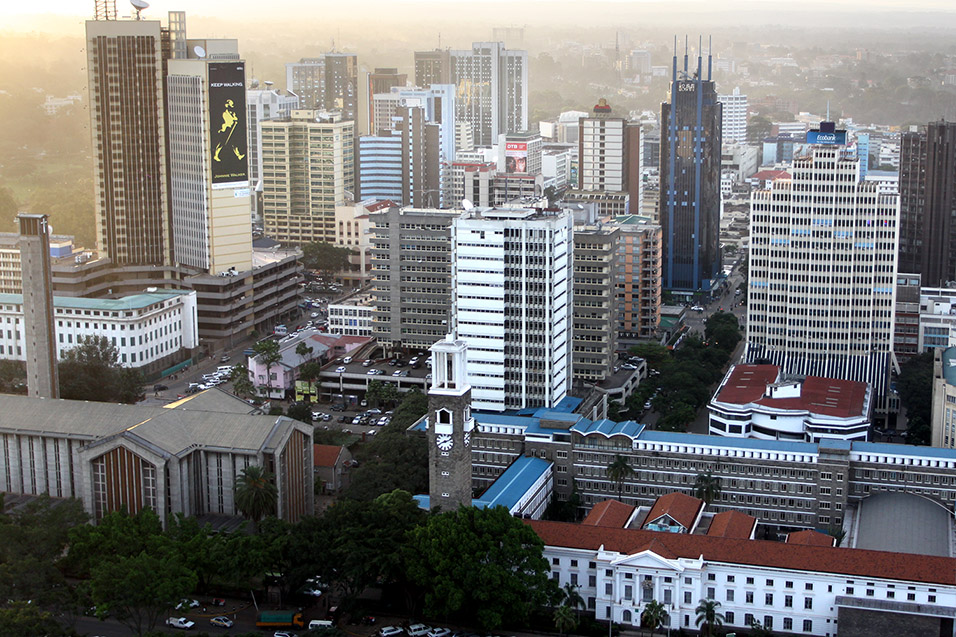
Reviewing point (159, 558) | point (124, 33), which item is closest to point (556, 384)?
point (159, 558)

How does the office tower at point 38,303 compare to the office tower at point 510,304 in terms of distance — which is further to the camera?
the office tower at point 510,304

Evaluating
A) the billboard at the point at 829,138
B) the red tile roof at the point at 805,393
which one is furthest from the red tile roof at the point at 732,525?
the billboard at the point at 829,138

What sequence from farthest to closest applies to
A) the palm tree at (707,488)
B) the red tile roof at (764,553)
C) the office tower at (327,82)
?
1. the office tower at (327,82)
2. the palm tree at (707,488)
3. the red tile roof at (764,553)

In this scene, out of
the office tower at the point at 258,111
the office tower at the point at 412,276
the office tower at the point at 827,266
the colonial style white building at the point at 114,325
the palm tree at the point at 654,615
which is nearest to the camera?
the palm tree at the point at 654,615

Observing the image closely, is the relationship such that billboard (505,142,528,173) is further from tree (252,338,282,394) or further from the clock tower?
the clock tower

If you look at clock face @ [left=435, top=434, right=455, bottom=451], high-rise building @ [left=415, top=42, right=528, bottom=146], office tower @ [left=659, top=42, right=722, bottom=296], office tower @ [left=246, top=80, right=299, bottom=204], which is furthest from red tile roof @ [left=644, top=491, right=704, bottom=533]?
high-rise building @ [left=415, top=42, right=528, bottom=146]

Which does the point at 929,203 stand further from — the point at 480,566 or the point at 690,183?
the point at 480,566

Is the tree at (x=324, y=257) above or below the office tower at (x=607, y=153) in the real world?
below

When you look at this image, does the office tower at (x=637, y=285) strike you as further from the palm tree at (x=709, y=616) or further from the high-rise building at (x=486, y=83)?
the high-rise building at (x=486, y=83)
